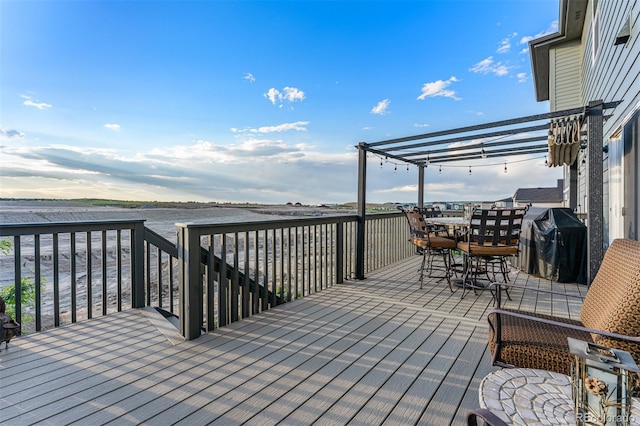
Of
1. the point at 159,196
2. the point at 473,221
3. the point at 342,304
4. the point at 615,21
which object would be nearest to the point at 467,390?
the point at 342,304

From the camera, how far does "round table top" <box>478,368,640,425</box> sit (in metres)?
1.01

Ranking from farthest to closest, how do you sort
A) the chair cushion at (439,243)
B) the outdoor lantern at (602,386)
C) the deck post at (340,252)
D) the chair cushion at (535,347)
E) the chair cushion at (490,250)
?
the deck post at (340,252) < the chair cushion at (439,243) < the chair cushion at (490,250) < the chair cushion at (535,347) < the outdoor lantern at (602,386)

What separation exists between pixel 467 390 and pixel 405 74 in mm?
8126

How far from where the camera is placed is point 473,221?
12.2 feet

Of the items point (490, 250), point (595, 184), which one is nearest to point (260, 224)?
point (490, 250)

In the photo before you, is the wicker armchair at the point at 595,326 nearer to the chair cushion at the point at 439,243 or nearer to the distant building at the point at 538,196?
the chair cushion at the point at 439,243

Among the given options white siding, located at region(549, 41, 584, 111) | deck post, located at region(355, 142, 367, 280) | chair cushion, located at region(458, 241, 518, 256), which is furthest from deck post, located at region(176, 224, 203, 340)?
white siding, located at region(549, 41, 584, 111)

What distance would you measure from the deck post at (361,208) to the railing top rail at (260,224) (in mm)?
295

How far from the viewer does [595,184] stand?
127 inches

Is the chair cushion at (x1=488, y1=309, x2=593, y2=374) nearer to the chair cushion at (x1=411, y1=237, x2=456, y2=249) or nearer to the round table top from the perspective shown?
the round table top

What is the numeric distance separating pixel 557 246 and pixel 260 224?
4.49 meters

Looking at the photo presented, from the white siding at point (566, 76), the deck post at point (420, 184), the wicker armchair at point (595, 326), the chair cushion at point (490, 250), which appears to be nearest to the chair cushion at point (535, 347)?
the wicker armchair at point (595, 326)

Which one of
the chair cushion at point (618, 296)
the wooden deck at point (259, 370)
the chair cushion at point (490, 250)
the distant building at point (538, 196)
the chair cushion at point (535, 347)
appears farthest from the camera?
the distant building at point (538, 196)

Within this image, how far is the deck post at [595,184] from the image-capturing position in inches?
126
